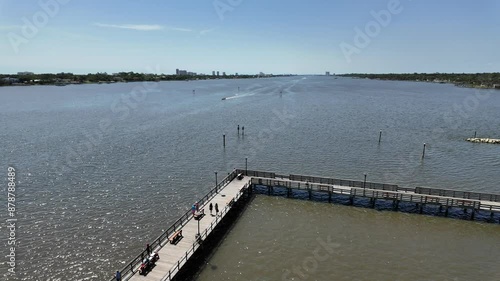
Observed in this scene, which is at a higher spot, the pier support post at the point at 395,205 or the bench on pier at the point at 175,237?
the bench on pier at the point at 175,237

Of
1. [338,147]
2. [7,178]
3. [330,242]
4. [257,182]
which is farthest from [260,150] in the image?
[7,178]

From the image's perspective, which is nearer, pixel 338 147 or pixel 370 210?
pixel 370 210

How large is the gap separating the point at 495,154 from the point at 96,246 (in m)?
58.8

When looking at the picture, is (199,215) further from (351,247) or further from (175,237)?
(351,247)

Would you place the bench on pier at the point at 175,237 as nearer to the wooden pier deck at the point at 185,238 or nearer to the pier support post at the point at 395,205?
the wooden pier deck at the point at 185,238

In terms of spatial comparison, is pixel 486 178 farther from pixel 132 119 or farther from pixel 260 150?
pixel 132 119

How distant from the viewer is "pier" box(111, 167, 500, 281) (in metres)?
23.0

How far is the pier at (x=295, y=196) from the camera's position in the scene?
23002 millimetres

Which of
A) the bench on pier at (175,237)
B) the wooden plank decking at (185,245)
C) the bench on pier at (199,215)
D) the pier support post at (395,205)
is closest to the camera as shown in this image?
the wooden plank decking at (185,245)

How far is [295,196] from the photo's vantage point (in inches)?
1375

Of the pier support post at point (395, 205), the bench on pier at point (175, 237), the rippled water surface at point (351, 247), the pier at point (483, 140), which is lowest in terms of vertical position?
the rippled water surface at point (351, 247)

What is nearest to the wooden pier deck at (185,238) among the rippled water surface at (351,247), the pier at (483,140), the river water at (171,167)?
the rippled water surface at (351,247)

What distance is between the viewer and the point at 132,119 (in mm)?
86812

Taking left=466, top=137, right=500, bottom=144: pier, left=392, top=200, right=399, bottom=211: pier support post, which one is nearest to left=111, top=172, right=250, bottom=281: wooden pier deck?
left=392, top=200, right=399, bottom=211: pier support post
